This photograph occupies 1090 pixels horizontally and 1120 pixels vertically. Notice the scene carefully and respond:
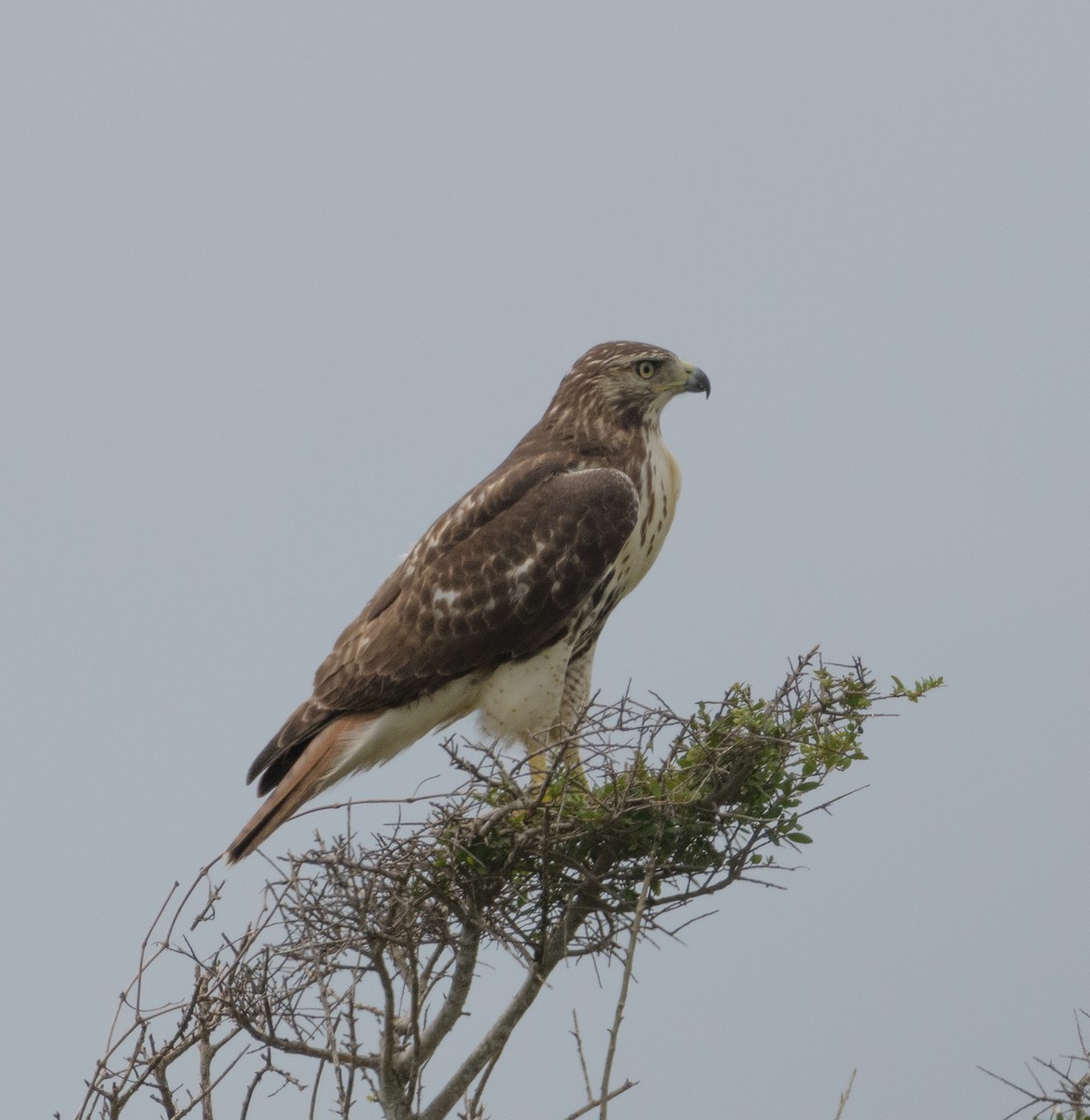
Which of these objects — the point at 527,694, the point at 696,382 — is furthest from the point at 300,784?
the point at 696,382

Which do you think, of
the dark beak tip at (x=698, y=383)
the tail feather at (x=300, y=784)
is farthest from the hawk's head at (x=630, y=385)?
the tail feather at (x=300, y=784)

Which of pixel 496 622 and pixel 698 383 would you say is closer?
pixel 496 622

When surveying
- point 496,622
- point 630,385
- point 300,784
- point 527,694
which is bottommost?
point 300,784

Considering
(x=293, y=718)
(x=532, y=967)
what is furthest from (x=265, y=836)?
(x=532, y=967)

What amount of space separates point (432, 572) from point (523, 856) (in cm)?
182

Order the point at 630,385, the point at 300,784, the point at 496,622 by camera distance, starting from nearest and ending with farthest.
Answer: the point at 300,784 → the point at 496,622 → the point at 630,385

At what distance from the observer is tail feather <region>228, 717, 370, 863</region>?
567cm

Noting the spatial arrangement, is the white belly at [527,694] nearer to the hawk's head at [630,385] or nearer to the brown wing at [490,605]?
the brown wing at [490,605]

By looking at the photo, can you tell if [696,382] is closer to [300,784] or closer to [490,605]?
[490,605]

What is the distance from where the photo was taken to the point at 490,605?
237 inches

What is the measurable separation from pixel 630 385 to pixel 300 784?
1.94 metres

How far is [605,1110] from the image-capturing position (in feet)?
12.1

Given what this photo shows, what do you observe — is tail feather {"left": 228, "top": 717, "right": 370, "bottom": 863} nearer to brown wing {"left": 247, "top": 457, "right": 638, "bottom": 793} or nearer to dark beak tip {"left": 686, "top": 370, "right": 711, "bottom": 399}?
brown wing {"left": 247, "top": 457, "right": 638, "bottom": 793}

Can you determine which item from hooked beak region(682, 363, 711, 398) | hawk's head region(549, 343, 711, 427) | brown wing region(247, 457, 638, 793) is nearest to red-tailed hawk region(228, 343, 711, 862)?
brown wing region(247, 457, 638, 793)
